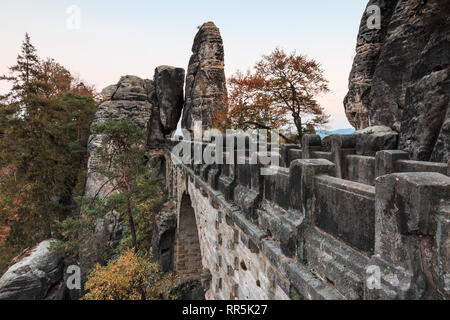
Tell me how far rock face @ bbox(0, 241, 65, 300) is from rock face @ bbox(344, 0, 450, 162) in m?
18.5

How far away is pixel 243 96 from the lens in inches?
615

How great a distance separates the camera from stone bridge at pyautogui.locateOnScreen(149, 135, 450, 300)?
126cm

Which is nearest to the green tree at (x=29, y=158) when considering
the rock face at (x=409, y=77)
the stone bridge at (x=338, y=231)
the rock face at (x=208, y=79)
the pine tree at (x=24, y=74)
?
the pine tree at (x=24, y=74)

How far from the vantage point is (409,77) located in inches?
313

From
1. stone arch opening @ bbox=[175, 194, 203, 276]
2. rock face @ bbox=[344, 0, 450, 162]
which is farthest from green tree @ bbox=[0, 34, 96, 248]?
rock face @ bbox=[344, 0, 450, 162]

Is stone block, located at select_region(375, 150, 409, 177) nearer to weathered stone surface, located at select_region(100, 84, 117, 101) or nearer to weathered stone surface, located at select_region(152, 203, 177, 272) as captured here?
weathered stone surface, located at select_region(152, 203, 177, 272)

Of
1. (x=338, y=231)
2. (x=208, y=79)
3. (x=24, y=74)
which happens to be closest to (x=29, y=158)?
(x=24, y=74)

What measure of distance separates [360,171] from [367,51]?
9.15 m

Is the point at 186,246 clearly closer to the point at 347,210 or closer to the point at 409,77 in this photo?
the point at 347,210

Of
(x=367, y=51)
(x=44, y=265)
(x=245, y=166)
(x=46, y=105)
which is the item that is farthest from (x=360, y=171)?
(x=46, y=105)

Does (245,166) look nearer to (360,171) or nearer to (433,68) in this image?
(360,171)

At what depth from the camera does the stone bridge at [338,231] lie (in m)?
1.26

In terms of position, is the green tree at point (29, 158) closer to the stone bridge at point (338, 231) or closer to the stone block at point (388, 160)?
the stone bridge at point (338, 231)

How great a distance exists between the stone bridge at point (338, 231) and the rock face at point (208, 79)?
16.5 meters
